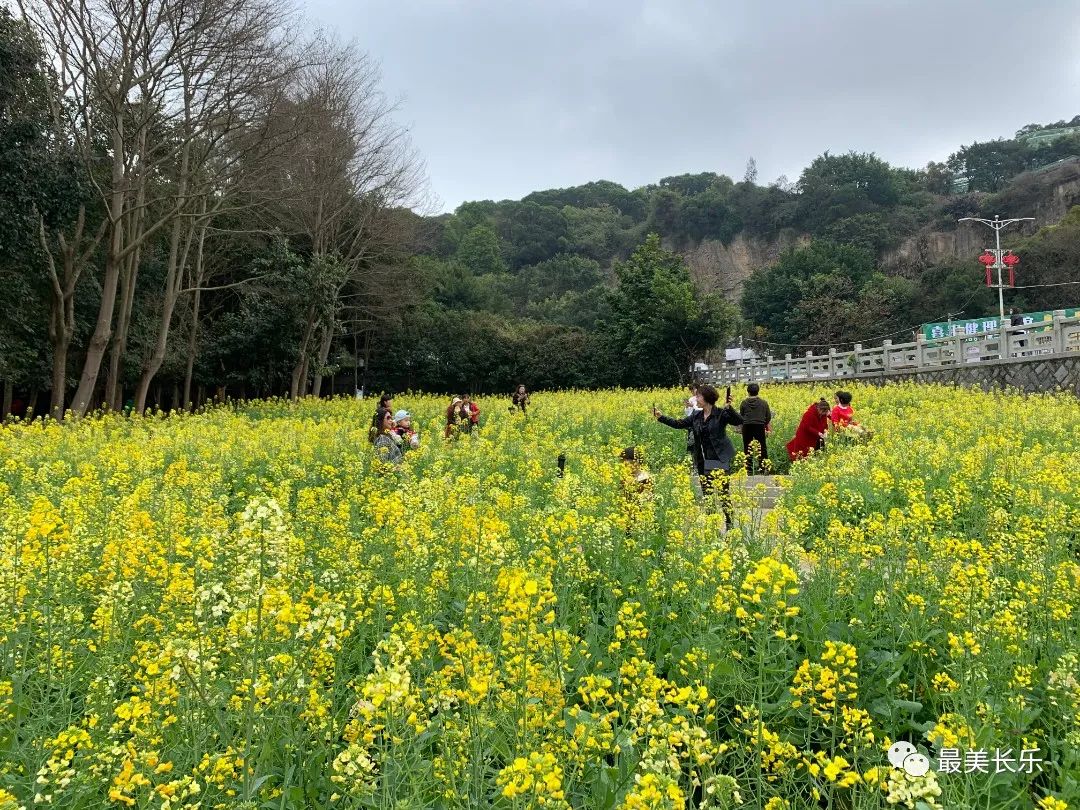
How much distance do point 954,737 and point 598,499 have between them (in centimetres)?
394

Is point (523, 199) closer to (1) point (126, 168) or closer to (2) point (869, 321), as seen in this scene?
(2) point (869, 321)

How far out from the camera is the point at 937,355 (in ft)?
81.8

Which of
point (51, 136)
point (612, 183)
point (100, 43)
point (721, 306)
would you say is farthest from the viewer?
point (612, 183)

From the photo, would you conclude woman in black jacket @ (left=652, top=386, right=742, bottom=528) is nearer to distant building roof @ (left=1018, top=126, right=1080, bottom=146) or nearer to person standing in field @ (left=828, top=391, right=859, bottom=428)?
person standing in field @ (left=828, top=391, right=859, bottom=428)

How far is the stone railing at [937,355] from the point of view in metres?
19.6

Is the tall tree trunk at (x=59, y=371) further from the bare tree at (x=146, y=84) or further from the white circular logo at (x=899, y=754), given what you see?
the white circular logo at (x=899, y=754)

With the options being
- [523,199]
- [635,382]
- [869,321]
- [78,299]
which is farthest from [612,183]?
[78,299]

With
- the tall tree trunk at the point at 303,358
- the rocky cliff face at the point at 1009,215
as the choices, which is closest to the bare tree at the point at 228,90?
the tall tree trunk at the point at 303,358

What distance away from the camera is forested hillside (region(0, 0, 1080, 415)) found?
16406 millimetres

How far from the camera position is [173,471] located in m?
7.97

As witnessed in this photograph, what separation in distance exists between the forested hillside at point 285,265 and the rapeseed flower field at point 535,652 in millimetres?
12911

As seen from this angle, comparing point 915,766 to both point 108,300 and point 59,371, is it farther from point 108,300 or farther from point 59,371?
point 59,371

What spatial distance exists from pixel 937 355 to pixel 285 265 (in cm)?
2329

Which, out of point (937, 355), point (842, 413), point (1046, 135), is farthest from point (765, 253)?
point (842, 413)
